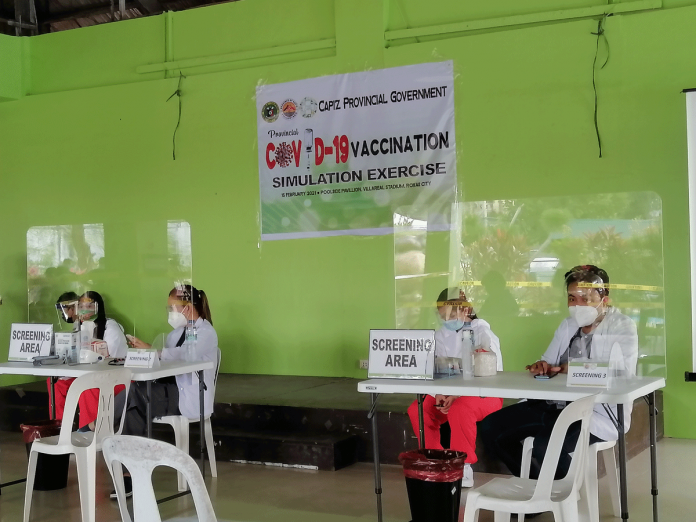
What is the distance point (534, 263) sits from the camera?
576 centimetres

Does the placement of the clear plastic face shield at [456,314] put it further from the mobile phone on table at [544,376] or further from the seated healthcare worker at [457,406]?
the mobile phone on table at [544,376]

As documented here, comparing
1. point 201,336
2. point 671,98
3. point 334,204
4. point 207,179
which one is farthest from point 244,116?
point 671,98

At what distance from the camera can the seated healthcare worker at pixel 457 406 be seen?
4.12 metres

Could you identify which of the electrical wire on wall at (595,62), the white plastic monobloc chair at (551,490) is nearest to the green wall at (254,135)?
the electrical wire on wall at (595,62)

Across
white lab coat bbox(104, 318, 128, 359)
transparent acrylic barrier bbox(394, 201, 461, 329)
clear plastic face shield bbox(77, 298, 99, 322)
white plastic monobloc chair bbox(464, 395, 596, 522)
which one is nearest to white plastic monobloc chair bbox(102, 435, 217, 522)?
white plastic monobloc chair bbox(464, 395, 596, 522)

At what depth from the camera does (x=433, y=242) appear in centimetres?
612

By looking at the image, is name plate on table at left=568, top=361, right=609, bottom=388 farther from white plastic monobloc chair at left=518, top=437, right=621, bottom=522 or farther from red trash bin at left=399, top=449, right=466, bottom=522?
red trash bin at left=399, top=449, right=466, bottom=522

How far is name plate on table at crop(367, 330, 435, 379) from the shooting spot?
11.8 feet

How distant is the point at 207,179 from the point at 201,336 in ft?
8.98

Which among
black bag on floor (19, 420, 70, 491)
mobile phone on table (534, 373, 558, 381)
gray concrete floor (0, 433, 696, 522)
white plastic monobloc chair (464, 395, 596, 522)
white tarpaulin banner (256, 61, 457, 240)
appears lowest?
gray concrete floor (0, 433, 696, 522)

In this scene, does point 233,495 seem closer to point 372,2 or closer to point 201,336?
point 201,336

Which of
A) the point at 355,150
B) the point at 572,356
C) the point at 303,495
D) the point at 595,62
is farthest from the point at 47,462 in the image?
the point at 595,62

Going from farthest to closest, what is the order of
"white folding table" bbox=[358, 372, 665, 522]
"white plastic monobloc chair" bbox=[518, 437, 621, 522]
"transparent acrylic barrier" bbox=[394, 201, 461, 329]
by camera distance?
1. "transparent acrylic barrier" bbox=[394, 201, 461, 329]
2. "white plastic monobloc chair" bbox=[518, 437, 621, 522]
3. "white folding table" bbox=[358, 372, 665, 522]

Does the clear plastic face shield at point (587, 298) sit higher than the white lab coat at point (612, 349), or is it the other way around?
the clear plastic face shield at point (587, 298)
